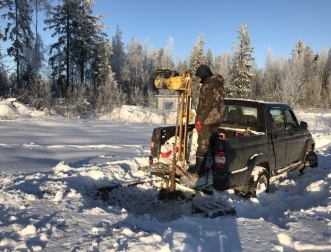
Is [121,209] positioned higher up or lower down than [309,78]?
lower down

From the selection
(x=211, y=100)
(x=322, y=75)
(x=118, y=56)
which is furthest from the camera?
(x=322, y=75)

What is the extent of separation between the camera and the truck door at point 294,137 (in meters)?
7.07

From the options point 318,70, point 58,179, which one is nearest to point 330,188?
point 58,179

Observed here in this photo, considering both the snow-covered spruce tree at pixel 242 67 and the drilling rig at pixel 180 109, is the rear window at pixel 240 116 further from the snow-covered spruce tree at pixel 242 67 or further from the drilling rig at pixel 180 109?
the snow-covered spruce tree at pixel 242 67

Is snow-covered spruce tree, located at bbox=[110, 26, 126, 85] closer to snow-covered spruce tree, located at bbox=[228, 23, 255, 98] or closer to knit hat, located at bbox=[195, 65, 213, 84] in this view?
snow-covered spruce tree, located at bbox=[228, 23, 255, 98]

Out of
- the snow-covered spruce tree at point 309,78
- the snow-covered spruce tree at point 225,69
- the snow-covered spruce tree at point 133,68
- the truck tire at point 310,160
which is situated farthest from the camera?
the snow-covered spruce tree at point 309,78

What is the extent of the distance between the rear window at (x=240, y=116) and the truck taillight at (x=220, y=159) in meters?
1.62

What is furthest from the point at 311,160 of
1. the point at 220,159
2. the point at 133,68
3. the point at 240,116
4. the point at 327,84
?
the point at 327,84

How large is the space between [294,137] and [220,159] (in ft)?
10.0

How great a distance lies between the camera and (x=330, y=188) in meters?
6.20

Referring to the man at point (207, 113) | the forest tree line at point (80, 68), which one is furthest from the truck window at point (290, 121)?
the forest tree line at point (80, 68)

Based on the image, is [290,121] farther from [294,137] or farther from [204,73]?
[204,73]

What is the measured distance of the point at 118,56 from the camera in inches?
2279

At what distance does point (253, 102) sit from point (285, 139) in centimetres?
122
